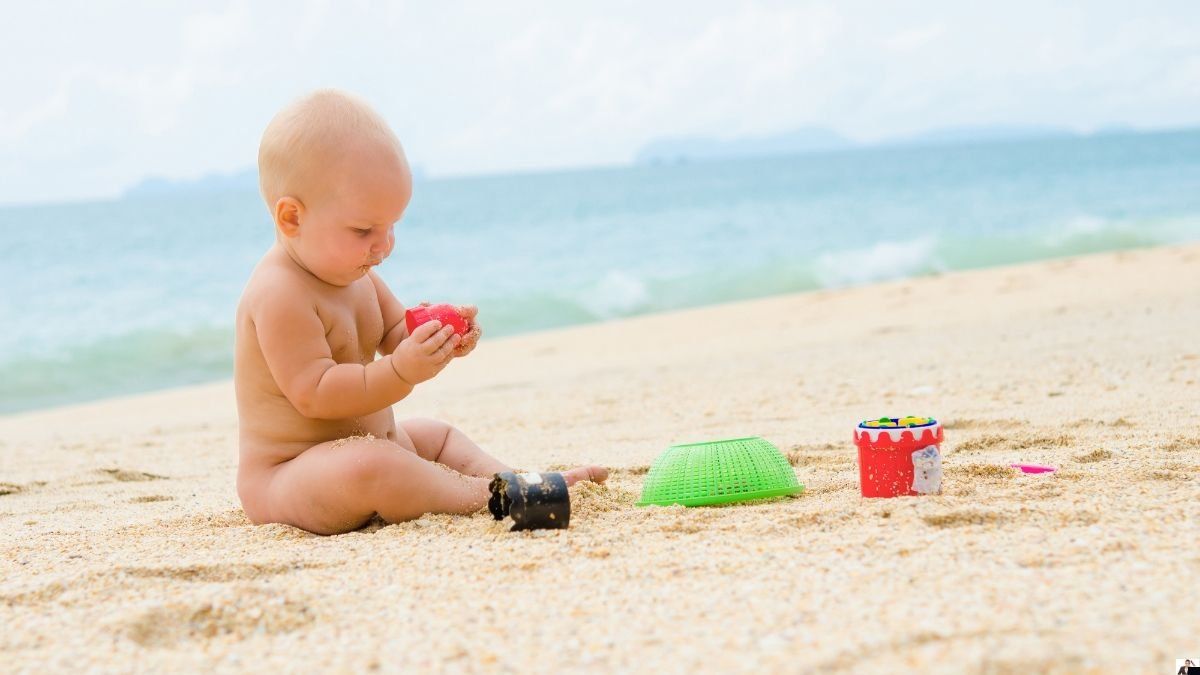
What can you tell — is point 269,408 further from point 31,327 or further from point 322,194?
point 31,327

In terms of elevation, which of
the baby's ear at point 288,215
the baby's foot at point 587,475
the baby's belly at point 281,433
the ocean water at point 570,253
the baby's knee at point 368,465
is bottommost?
the baby's foot at point 587,475

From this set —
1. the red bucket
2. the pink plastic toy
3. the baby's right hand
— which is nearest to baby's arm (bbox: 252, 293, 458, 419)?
the baby's right hand

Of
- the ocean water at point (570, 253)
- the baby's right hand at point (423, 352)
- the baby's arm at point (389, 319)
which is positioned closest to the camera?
the baby's right hand at point (423, 352)

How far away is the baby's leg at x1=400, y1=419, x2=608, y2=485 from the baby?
0.26 m

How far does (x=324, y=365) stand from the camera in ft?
9.30

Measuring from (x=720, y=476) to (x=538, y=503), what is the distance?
519 mm

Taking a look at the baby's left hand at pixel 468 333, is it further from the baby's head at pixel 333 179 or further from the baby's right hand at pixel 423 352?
the baby's head at pixel 333 179

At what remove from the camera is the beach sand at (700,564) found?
1.67 m

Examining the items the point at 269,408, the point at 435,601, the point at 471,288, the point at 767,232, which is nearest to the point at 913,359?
the point at 269,408

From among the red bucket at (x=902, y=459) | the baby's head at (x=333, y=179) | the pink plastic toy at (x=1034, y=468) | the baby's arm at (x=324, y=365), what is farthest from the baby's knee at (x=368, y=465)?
the pink plastic toy at (x=1034, y=468)

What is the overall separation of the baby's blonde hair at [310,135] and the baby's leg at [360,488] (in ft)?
2.12

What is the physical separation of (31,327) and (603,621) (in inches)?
625

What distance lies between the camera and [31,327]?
15719mm

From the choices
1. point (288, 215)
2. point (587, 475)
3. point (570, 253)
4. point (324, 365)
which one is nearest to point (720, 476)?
point (587, 475)
